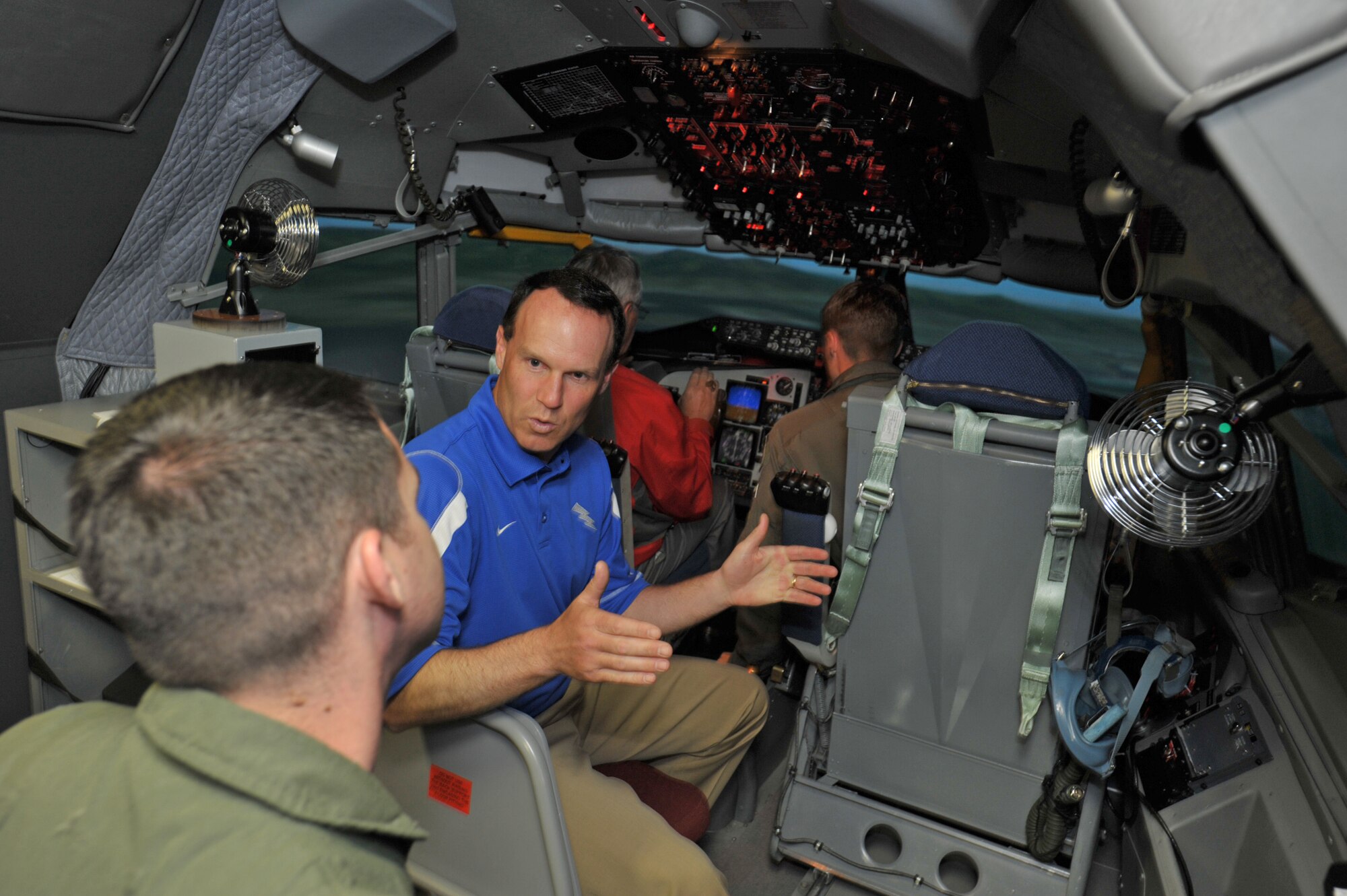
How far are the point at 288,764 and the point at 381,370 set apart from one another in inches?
154

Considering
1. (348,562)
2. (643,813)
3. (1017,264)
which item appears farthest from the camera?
(1017,264)

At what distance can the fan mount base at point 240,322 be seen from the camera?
2514 mm

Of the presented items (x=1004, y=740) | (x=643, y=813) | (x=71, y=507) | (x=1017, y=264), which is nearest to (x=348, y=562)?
(x=71, y=507)

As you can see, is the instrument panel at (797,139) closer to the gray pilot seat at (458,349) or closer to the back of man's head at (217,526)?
the gray pilot seat at (458,349)

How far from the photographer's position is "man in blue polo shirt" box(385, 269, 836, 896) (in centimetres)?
141

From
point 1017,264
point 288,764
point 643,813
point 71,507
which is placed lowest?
point 643,813

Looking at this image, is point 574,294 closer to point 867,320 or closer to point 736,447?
point 867,320

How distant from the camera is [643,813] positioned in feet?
5.54

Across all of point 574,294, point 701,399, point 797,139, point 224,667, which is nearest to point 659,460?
point 701,399

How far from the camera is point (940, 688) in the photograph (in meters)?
2.03

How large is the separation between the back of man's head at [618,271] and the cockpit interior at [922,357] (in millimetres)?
710

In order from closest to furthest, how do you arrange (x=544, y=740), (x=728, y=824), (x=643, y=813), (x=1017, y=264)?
(x=544, y=740)
(x=643, y=813)
(x=728, y=824)
(x=1017, y=264)

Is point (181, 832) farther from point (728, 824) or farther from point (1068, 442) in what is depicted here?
point (728, 824)

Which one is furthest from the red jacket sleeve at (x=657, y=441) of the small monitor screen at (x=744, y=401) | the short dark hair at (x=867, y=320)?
the small monitor screen at (x=744, y=401)
